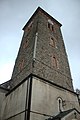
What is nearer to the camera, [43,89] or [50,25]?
[43,89]

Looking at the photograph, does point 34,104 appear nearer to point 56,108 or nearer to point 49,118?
point 49,118

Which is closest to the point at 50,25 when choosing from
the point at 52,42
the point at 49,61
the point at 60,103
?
the point at 52,42

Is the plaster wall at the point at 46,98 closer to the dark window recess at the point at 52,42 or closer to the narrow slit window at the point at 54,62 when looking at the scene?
the narrow slit window at the point at 54,62

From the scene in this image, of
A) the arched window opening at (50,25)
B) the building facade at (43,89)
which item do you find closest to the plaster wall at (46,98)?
the building facade at (43,89)

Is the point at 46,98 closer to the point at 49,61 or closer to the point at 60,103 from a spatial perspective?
the point at 60,103

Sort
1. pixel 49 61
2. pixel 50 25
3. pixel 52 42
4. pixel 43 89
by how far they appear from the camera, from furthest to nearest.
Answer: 1. pixel 50 25
2. pixel 52 42
3. pixel 49 61
4. pixel 43 89

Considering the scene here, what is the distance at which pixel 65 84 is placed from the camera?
530 inches

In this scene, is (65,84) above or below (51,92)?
above

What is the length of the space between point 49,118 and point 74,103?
3.99m

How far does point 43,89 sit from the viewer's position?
34.7 feet

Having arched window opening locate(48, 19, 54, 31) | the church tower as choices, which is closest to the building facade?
the church tower

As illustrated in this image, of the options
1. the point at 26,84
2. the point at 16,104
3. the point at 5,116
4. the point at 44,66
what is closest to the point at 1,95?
the point at 5,116

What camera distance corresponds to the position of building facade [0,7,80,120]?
930 centimetres

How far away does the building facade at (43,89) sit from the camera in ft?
30.5
